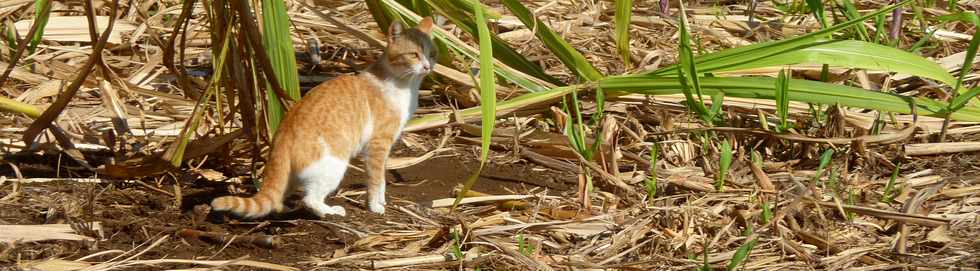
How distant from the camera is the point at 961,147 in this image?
205 inches

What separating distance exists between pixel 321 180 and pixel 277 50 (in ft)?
2.03

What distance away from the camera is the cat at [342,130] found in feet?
14.3

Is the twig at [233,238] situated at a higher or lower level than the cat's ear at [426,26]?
lower

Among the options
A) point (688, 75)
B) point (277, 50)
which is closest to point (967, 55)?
point (688, 75)

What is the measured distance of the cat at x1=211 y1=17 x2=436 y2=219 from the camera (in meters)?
4.37

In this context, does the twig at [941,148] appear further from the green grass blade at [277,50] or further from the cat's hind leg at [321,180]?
the green grass blade at [277,50]

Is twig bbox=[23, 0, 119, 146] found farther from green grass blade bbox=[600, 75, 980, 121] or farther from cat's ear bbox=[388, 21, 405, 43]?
green grass blade bbox=[600, 75, 980, 121]

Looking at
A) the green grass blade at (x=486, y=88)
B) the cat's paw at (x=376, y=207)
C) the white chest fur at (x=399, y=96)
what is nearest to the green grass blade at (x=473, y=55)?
→ the white chest fur at (x=399, y=96)

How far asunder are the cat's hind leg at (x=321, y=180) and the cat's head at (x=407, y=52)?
1.77ft

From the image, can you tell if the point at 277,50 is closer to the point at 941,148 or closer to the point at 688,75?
the point at 688,75

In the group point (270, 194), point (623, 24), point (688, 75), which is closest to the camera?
point (270, 194)

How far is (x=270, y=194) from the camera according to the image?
434 centimetres

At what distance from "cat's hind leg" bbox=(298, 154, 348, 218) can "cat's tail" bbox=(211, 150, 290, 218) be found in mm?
67

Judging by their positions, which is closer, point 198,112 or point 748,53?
point 198,112
